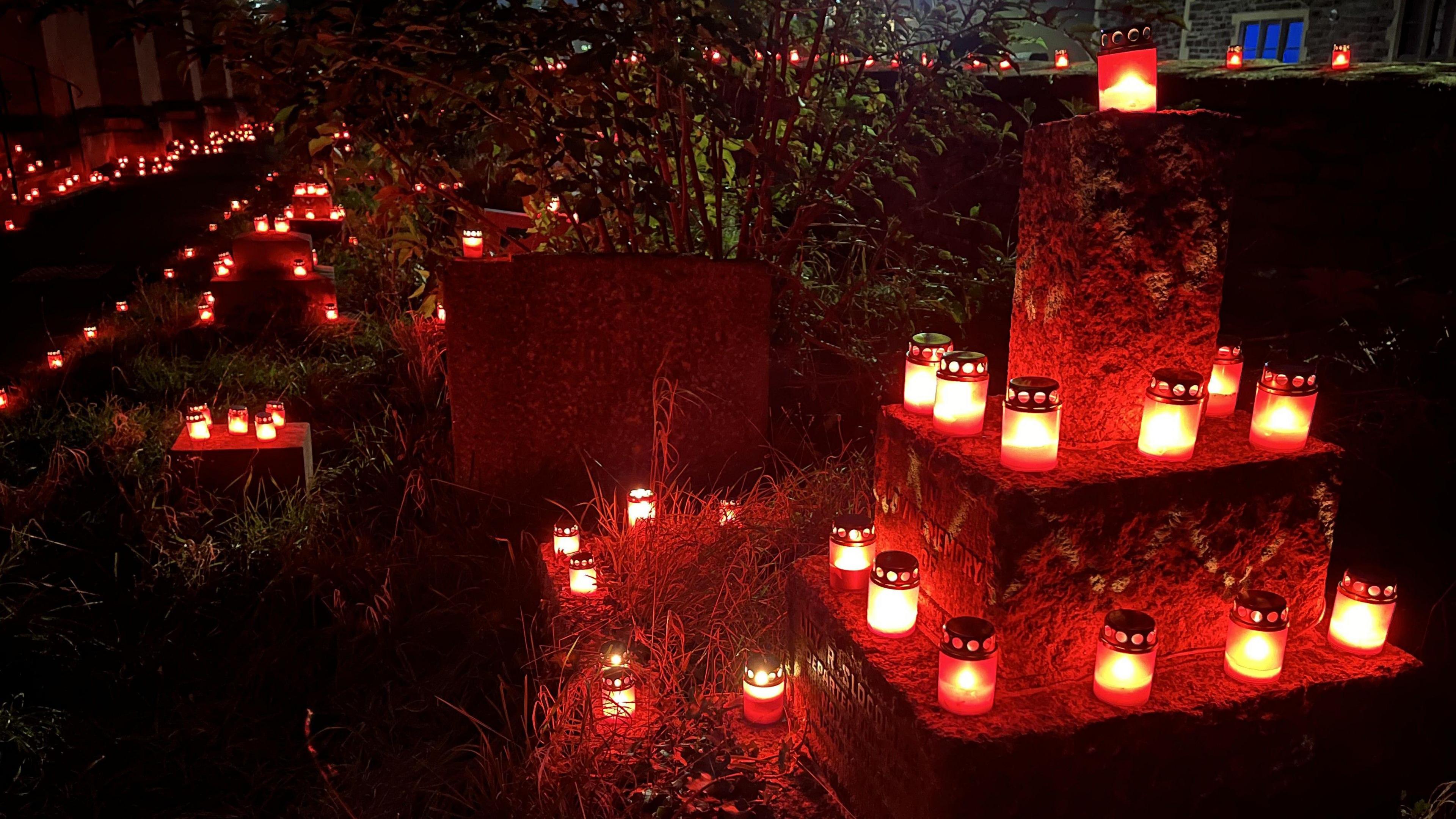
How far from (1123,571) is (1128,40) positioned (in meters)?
1.10

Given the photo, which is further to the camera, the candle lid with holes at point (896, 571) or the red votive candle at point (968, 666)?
the candle lid with holes at point (896, 571)

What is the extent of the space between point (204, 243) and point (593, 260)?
21.4 feet

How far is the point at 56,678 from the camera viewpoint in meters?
2.64

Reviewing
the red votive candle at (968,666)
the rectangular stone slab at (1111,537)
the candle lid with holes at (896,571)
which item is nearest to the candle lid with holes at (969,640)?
the red votive candle at (968,666)

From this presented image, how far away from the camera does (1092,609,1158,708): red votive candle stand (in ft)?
5.68

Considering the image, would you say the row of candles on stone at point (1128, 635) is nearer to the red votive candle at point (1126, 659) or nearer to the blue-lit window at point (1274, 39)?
the red votive candle at point (1126, 659)

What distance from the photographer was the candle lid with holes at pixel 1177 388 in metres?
1.80

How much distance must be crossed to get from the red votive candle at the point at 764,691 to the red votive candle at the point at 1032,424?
0.87 metres

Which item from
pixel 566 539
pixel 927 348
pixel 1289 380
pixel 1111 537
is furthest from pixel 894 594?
pixel 566 539

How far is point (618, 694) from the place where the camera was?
2.37m

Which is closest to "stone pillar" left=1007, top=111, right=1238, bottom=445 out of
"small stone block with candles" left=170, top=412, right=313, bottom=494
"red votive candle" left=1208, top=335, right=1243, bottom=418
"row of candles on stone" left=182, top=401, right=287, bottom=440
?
"red votive candle" left=1208, top=335, right=1243, bottom=418

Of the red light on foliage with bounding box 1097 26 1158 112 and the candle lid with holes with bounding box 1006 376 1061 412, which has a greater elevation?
the red light on foliage with bounding box 1097 26 1158 112

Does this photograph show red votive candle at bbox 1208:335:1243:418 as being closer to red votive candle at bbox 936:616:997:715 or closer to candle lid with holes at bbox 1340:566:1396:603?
candle lid with holes at bbox 1340:566:1396:603

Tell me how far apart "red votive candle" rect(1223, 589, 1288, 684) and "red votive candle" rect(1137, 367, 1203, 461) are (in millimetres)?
321
